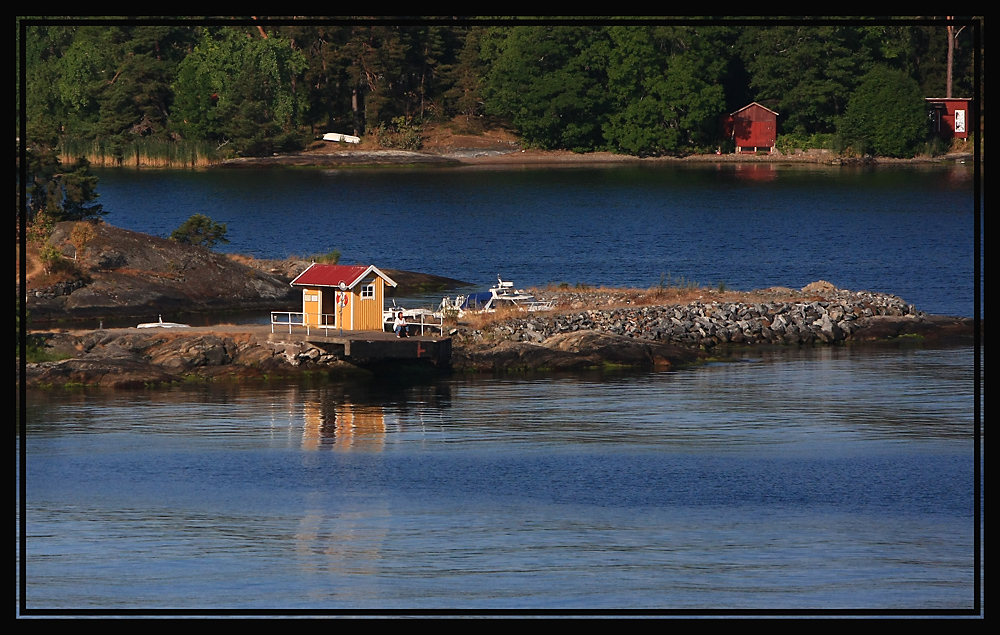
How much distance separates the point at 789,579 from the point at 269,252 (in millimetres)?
55020

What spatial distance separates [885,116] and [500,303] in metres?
83.3

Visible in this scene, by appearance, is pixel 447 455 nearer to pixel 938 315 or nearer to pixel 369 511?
pixel 369 511

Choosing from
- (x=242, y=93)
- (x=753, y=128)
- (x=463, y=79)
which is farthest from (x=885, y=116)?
(x=242, y=93)

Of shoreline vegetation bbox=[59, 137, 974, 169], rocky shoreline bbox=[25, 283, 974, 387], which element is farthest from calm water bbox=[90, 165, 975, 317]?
rocky shoreline bbox=[25, 283, 974, 387]

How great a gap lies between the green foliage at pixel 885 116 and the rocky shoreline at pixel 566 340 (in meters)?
72.7

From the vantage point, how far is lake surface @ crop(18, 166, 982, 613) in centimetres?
2703

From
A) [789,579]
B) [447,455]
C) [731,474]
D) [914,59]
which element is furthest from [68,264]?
[914,59]

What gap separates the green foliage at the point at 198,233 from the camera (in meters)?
61.7

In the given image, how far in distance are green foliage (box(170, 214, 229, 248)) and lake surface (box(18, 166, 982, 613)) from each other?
21010mm

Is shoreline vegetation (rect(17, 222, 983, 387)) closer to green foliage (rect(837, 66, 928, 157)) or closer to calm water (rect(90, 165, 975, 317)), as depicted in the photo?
calm water (rect(90, 165, 975, 317))

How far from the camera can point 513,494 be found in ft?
107

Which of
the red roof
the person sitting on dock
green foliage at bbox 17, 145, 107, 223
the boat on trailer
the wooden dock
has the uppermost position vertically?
green foliage at bbox 17, 145, 107, 223

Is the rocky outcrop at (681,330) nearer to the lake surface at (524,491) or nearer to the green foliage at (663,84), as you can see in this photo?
the lake surface at (524,491)

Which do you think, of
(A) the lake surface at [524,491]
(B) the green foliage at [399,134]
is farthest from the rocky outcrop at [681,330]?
(B) the green foliage at [399,134]
